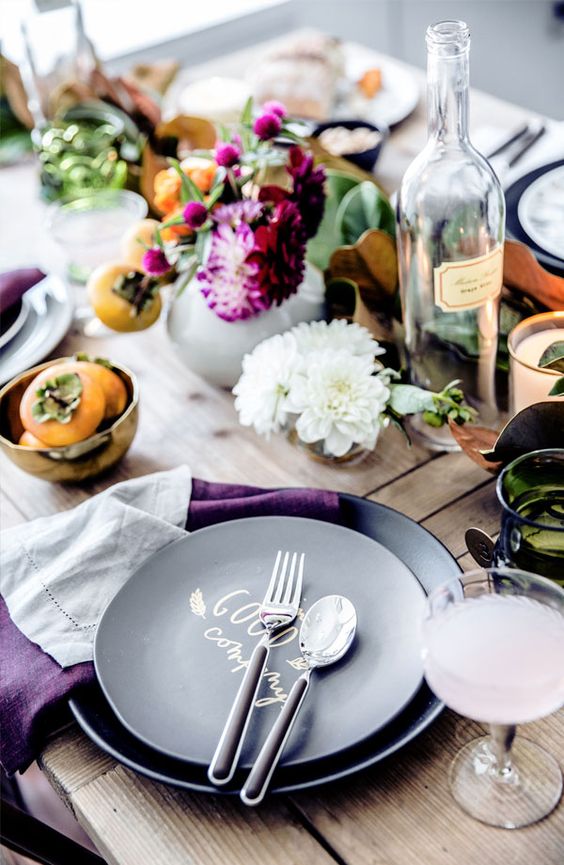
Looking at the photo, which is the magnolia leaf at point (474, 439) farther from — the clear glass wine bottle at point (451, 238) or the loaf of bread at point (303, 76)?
the loaf of bread at point (303, 76)

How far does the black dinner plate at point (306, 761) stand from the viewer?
2.03 feet

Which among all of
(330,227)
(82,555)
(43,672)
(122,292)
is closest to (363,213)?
(330,227)

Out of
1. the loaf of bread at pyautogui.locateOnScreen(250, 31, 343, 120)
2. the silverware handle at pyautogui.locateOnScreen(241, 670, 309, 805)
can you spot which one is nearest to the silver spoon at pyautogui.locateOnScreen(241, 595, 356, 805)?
the silverware handle at pyautogui.locateOnScreen(241, 670, 309, 805)

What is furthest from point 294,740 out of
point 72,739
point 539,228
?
point 539,228

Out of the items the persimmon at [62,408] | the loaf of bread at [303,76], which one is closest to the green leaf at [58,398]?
the persimmon at [62,408]

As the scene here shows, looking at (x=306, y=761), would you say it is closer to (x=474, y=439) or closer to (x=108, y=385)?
(x=474, y=439)

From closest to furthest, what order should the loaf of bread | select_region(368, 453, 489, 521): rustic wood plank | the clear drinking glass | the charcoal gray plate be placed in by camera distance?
the clear drinking glass → the charcoal gray plate → select_region(368, 453, 489, 521): rustic wood plank → the loaf of bread

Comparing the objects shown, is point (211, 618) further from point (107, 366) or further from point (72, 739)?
point (107, 366)

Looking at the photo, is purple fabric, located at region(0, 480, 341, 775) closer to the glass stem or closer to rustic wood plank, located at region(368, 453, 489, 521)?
rustic wood plank, located at region(368, 453, 489, 521)

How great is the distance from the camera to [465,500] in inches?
33.9

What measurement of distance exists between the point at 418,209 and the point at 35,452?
403 millimetres

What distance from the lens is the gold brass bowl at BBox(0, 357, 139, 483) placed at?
35.7 inches

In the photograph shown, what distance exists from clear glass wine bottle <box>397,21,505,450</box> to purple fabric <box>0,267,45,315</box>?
482 mm

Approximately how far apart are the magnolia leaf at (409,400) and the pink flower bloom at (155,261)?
0.81 ft
